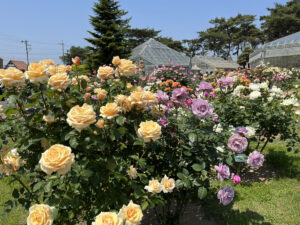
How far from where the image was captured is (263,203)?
2.70m

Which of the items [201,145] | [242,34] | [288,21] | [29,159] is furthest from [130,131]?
[242,34]

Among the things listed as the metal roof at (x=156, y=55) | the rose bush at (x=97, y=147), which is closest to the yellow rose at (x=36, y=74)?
the rose bush at (x=97, y=147)

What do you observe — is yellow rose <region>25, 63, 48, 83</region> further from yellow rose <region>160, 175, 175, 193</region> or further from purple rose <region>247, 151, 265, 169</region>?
purple rose <region>247, 151, 265, 169</region>

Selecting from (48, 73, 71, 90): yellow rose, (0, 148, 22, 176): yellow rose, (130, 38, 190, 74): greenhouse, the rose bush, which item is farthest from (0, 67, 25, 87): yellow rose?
(130, 38, 190, 74): greenhouse

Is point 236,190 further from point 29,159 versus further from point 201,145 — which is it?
point 29,159

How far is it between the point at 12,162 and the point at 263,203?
2661mm

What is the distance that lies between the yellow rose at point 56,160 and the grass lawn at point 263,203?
121 cm

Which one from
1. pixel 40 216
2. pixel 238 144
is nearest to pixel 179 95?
pixel 238 144

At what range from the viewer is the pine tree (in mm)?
19031

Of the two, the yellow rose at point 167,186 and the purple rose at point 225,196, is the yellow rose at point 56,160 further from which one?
the purple rose at point 225,196

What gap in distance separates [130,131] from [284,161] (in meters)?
3.14

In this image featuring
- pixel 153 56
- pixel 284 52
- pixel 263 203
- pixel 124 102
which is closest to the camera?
pixel 124 102

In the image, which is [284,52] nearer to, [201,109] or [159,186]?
[201,109]

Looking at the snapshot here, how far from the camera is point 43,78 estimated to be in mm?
1295
